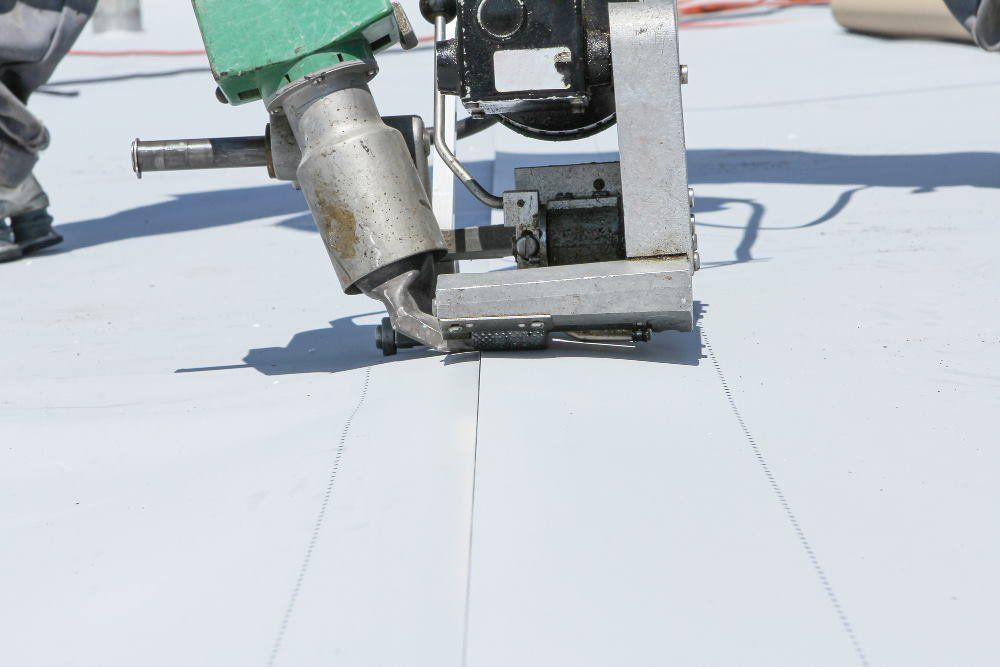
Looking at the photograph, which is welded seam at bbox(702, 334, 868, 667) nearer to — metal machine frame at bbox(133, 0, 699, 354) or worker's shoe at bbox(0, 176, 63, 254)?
metal machine frame at bbox(133, 0, 699, 354)

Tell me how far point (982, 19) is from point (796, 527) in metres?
2.50

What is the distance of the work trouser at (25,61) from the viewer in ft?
10.2

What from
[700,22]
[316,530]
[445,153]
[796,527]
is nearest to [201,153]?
[445,153]

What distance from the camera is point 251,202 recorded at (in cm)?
375

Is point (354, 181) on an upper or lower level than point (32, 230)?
upper

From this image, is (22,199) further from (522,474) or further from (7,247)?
(522,474)

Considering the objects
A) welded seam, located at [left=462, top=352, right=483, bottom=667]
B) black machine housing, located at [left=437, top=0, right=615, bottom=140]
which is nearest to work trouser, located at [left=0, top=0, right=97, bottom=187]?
black machine housing, located at [left=437, top=0, right=615, bottom=140]

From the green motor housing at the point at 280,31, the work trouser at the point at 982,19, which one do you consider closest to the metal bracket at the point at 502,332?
the green motor housing at the point at 280,31

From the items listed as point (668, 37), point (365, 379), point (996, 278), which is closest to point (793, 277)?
point (996, 278)

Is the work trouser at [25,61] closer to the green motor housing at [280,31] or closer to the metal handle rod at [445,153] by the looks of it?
the green motor housing at [280,31]

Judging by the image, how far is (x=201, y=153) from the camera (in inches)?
78.0

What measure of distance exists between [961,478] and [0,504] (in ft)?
4.07

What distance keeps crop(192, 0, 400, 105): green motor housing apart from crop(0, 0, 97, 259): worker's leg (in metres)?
1.53

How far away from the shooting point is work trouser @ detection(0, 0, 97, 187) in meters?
3.12
